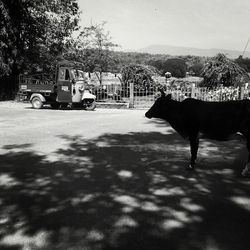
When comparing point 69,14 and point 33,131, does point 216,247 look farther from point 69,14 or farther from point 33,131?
point 69,14

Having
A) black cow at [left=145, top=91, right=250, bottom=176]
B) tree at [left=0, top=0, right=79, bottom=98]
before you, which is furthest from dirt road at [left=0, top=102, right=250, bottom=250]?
tree at [left=0, top=0, right=79, bottom=98]

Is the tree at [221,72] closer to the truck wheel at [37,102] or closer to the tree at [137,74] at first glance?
the tree at [137,74]

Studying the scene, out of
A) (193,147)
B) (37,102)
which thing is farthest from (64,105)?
(193,147)

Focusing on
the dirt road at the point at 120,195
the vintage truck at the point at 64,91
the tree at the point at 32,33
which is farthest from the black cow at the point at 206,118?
the tree at the point at 32,33

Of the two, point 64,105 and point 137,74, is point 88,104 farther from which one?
point 137,74

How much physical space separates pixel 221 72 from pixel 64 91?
12.8 meters

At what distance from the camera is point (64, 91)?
17984 millimetres

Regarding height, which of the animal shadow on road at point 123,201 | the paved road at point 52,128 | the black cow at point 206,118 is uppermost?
the black cow at point 206,118

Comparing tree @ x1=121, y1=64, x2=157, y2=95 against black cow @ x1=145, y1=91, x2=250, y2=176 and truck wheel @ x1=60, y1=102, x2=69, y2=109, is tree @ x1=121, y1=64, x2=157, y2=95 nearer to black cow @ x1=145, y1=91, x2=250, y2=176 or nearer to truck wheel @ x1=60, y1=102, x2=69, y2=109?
truck wheel @ x1=60, y1=102, x2=69, y2=109

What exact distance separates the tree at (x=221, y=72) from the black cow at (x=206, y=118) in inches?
744

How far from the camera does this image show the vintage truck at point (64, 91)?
1794 cm

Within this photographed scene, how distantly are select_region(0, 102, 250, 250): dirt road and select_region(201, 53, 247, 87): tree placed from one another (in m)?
16.5

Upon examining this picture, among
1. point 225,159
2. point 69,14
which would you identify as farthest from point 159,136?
point 69,14

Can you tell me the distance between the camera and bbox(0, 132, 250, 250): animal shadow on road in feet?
12.8
